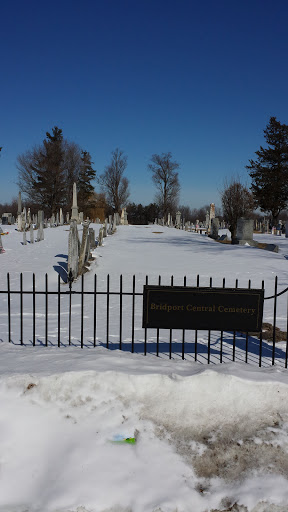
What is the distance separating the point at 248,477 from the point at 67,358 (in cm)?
234

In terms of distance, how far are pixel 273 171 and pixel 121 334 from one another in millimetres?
41329

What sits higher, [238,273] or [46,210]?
[46,210]

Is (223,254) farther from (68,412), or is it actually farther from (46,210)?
(46,210)

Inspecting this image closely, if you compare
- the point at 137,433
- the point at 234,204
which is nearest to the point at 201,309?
the point at 137,433

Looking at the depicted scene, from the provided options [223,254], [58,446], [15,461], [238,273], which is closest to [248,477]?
[58,446]

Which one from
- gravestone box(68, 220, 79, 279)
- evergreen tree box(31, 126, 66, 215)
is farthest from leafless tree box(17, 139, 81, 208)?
gravestone box(68, 220, 79, 279)

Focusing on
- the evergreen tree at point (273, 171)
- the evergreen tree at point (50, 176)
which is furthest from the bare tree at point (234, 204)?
the evergreen tree at point (50, 176)

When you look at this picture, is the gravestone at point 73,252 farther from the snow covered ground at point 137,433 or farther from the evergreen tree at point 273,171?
the evergreen tree at point 273,171

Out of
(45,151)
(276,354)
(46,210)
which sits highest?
(45,151)

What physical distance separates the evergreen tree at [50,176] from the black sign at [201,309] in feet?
154

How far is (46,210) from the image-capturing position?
52.8 metres

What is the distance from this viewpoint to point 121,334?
19.8ft

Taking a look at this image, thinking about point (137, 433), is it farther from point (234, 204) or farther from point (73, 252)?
point (234, 204)

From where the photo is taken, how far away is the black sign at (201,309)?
4.96m
